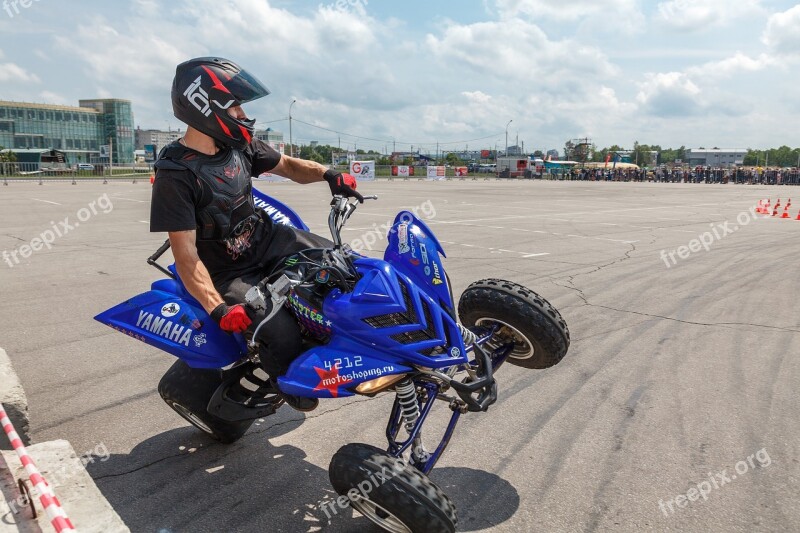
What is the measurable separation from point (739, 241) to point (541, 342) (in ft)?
39.6

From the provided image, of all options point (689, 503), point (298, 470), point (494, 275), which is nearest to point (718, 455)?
point (689, 503)

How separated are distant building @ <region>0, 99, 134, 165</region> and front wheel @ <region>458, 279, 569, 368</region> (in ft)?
370

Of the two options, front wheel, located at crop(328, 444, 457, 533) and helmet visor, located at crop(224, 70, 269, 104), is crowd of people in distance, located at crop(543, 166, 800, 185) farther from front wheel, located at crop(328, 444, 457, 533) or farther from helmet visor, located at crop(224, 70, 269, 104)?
front wheel, located at crop(328, 444, 457, 533)

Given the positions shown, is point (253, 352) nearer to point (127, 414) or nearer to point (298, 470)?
point (298, 470)

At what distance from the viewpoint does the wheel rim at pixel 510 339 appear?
343 cm

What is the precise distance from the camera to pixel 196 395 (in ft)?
11.7

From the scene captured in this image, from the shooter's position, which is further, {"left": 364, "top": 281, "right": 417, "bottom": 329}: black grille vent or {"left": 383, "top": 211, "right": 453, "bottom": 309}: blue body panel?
{"left": 383, "top": 211, "right": 453, "bottom": 309}: blue body panel

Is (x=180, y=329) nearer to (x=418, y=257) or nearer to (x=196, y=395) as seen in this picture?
(x=196, y=395)

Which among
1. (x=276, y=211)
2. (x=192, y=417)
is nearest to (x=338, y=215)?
(x=276, y=211)

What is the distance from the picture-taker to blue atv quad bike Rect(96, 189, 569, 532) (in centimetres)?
266

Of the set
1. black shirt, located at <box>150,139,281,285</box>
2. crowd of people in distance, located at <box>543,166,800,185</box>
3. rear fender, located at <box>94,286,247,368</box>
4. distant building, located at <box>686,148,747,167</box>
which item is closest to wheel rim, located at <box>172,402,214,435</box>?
rear fender, located at <box>94,286,247,368</box>

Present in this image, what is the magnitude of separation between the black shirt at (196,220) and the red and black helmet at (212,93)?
0.56ft

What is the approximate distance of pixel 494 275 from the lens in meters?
8.82

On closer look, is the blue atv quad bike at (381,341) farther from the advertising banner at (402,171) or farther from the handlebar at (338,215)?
the advertising banner at (402,171)
